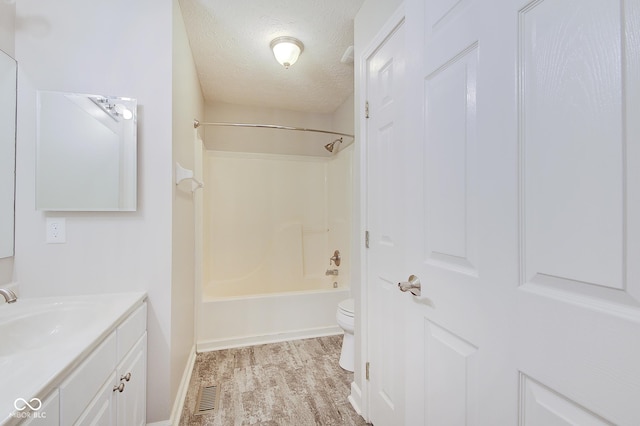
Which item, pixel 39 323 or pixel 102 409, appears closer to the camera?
pixel 102 409

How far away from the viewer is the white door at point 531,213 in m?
0.45

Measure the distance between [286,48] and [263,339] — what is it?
8.05 feet

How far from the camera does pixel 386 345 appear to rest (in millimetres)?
1423

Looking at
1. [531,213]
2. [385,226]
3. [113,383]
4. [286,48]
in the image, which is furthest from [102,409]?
[286,48]

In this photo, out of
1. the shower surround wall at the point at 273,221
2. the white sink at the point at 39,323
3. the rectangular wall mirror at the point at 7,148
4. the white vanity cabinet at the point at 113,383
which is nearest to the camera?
the white vanity cabinet at the point at 113,383

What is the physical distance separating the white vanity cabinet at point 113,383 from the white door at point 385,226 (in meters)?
1.18

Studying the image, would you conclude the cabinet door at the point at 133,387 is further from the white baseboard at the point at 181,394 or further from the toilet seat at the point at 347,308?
the toilet seat at the point at 347,308

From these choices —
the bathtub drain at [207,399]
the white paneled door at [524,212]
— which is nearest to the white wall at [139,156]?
the bathtub drain at [207,399]

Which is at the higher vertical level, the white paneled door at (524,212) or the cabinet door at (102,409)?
the white paneled door at (524,212)

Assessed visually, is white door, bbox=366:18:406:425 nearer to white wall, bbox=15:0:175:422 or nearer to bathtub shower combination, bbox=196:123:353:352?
white wall, bbox=15:0:175:422

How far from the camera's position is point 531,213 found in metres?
0.59

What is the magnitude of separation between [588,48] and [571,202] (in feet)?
0.90

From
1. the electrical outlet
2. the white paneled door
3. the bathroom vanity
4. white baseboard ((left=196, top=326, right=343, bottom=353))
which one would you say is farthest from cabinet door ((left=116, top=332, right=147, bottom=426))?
the white paneled door

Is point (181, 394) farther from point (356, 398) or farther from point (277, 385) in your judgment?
point (356, 398)
